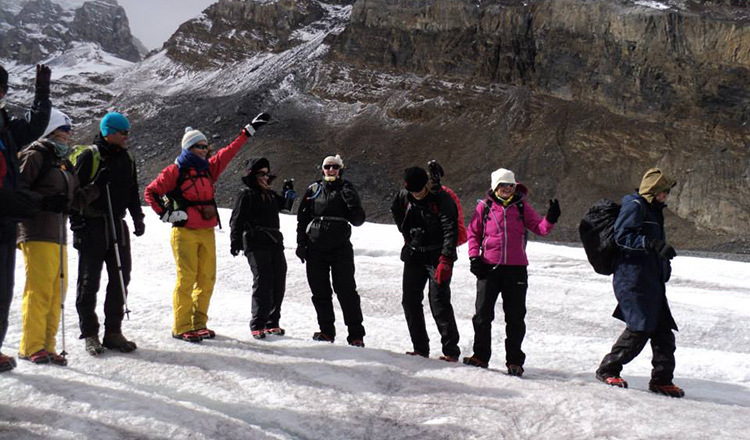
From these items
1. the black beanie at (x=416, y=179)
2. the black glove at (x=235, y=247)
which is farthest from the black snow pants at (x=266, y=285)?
the black beanie at (x=416, y=179)

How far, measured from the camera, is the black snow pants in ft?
23.4

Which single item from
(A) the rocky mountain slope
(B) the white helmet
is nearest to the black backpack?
(B) the white helmet

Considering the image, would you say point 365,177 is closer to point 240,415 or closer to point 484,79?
point 484,79

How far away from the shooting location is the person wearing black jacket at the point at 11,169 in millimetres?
3895

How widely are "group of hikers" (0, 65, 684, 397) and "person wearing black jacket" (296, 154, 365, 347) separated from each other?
0.01 metres

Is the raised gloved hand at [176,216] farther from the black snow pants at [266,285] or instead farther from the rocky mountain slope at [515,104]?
the rocky mountain slope at [515,104]

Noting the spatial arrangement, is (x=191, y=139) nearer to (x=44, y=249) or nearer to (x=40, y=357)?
(x=44, y=249)

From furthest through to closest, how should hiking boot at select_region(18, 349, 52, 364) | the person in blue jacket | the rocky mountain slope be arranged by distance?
the rocky mountain slope < the person in blue jacket < hiking boot at select_region(18, 349, 52, 364)

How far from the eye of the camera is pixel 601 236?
239 inches

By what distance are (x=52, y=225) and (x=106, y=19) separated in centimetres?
16160

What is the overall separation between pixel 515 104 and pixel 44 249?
52631mm

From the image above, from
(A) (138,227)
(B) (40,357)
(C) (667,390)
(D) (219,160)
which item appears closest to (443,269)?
(C) (667,390)

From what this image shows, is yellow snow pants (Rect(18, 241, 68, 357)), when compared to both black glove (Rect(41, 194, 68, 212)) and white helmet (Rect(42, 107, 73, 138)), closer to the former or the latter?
black glove (Rect(41, 194, 68, 212))

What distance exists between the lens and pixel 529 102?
5450 cm
